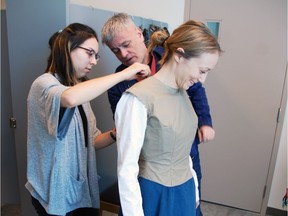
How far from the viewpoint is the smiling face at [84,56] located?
A: 1097 millimetres

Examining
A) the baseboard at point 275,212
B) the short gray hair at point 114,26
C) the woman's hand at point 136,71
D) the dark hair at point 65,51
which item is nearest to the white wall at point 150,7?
the short gray hair at point 114,26

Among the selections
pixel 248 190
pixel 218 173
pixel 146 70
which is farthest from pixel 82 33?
pixel 248 190

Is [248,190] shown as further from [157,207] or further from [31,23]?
[31,23]

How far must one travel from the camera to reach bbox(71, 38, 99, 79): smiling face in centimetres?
110

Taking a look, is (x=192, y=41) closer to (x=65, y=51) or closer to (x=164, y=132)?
(x=164, y=132)

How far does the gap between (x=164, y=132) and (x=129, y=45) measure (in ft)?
1.85

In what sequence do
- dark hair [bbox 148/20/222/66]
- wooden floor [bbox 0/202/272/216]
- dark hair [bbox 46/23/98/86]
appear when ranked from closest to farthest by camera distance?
dark hair [bbox 148/20/222/66] < dark hair [bbox 46/23/98/86] < wooden floor [bbox 0/202/272/216]

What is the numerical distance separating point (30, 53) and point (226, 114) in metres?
1.80

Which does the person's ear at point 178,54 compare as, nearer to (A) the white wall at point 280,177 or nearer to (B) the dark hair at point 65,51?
(B) the dark hair at point 65,51

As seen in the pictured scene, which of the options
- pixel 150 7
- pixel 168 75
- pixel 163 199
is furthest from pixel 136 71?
pixel 150 7

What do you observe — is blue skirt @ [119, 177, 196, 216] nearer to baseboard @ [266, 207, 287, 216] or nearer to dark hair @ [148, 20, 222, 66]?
dark hair @ [148, 20, 222, 66]

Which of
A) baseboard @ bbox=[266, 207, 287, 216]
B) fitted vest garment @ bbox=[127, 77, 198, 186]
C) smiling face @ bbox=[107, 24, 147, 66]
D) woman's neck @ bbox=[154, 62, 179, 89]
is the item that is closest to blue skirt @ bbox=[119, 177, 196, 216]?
fitted vest garment @ bbox=[127, 77, 198, 186]

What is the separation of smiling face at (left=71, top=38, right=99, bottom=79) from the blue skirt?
54cm

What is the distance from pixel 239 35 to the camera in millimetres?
2271
